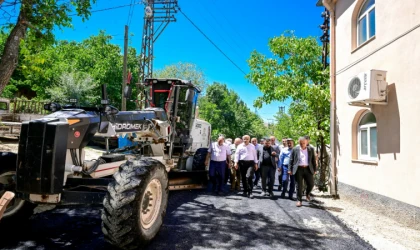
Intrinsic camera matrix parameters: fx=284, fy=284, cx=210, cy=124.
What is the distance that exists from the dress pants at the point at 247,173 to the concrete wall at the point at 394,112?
8.39ft

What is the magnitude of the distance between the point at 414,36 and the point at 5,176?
7.13m

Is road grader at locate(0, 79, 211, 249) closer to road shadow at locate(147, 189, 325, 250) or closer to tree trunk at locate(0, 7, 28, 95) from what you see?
road shadow at locate(147, 189, 325, 250)

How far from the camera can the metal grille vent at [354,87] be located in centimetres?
650

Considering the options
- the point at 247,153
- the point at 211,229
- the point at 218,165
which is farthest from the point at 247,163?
the point at 211,229

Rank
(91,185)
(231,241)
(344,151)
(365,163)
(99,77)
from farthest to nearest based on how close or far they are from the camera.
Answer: (99,77) < (344,151) < (365,163) < (231,241) < (91,185)

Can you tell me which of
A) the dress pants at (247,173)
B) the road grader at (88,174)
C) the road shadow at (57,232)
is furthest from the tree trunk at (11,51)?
the dress pants at (247,173)

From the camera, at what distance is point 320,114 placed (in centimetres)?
952

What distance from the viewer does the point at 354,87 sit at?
671 centimetres

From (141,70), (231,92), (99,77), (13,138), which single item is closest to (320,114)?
(141,70)

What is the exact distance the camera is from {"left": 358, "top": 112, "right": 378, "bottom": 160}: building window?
265 inches

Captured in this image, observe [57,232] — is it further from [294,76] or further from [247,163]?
[294,76]

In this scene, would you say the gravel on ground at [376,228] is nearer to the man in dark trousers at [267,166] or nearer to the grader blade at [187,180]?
the man in dark trousers at [267,166]

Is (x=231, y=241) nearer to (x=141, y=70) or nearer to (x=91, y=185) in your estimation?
(x=91, y=185)

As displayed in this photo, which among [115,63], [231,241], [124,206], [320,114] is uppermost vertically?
[115,63]
